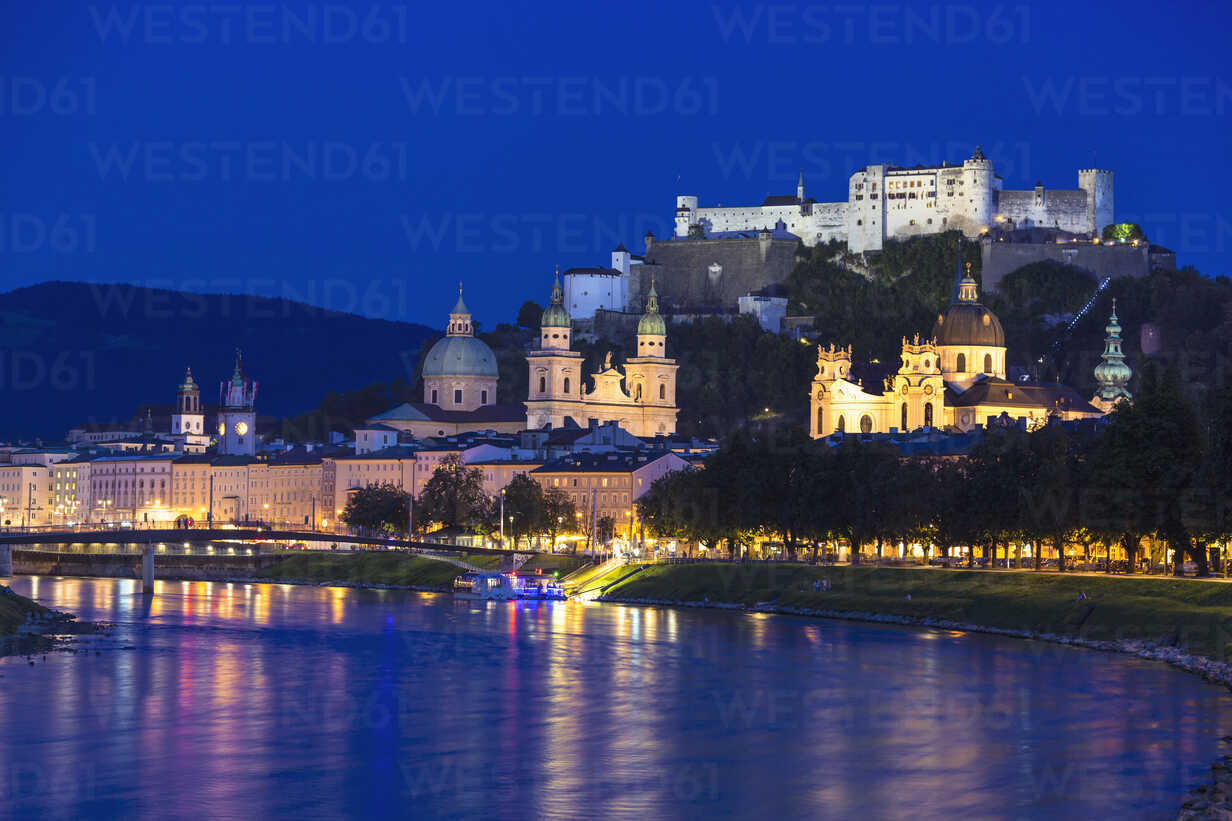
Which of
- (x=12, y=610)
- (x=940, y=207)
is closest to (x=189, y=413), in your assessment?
(x=940, y=207)

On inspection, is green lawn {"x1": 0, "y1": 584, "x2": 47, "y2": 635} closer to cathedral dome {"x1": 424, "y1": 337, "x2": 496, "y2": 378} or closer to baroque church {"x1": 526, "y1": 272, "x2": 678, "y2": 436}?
baroque church {"x1": 526, "y1": 272, "x2": 678, "y2": 436}

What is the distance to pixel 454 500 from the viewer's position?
110125mm

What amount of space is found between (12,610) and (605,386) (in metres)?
74.7

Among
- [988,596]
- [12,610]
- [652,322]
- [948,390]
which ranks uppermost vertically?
[652,322]

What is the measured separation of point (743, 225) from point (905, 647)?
100048 mm

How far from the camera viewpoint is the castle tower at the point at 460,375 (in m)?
146

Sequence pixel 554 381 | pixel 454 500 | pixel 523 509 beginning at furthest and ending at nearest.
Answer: pixel 554 381 < pixel 454 500 < pixel 523 509

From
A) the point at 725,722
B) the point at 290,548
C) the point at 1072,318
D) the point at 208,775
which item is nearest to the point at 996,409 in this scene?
the point at 1072,318

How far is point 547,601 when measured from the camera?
85250 mm

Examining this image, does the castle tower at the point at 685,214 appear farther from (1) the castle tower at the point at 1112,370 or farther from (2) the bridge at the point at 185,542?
(2) the bridge at the point at 185,542

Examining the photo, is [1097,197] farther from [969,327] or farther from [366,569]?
[366,569]

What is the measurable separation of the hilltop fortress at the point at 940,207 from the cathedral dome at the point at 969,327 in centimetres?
1870

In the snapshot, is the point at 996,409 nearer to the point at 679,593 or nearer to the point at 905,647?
the point at 679,593

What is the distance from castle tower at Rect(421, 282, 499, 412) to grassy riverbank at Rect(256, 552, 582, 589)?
39.4m
